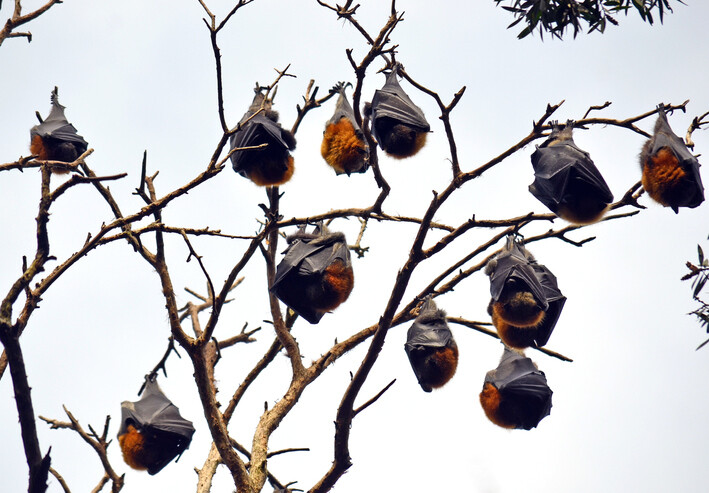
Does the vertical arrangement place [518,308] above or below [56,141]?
below

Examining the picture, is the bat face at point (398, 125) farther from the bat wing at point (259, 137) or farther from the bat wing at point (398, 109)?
the bat wing at point (259, 137)

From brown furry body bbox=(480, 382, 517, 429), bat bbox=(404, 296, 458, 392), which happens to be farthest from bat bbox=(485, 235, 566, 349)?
brown furry body bbox=(480, 382, 517, 429)

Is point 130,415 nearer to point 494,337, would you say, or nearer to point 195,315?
point 195,315

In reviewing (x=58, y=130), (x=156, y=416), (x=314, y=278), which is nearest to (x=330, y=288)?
(x=314, y=278)

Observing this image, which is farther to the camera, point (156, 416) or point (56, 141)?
point (56, 141)

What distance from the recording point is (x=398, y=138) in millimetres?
6961

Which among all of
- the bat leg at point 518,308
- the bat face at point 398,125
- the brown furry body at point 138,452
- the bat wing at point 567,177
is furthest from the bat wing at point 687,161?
the brown furry body at point 138,452

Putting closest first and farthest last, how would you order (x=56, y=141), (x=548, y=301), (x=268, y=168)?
(x=548, y=301)
(x=268, y=168)
(x=56, y=141)

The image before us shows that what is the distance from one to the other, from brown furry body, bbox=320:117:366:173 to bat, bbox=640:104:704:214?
9.01 ft

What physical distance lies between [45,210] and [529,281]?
423 cm

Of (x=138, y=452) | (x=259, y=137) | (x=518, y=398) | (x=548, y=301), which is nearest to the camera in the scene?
(x=138, y=452)

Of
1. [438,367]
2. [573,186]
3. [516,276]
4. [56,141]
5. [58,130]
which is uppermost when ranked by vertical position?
[58,130]

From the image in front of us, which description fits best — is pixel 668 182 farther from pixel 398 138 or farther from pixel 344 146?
pixel 344 146

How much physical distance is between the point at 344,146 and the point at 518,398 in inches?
132
